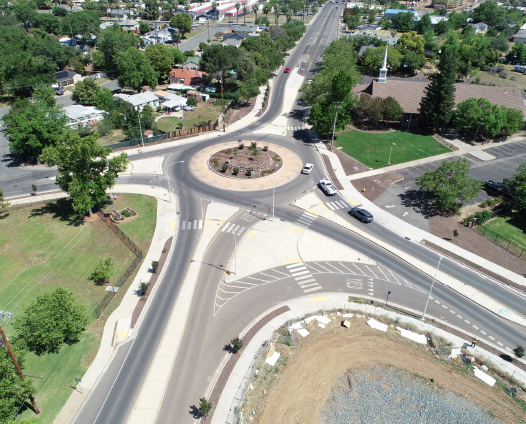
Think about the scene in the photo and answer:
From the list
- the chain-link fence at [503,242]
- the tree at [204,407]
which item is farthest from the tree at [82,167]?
the chain-link fence at [503,242]

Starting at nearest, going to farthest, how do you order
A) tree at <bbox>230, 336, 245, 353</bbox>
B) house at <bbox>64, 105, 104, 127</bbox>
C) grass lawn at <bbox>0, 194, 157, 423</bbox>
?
grass lawn at <bbox>0, 194, 157, 423</bbox> → tree at <bbox>230, 336, 245, 353</bbox> → house at <bbox>64, 105, 104, 127</bbox>

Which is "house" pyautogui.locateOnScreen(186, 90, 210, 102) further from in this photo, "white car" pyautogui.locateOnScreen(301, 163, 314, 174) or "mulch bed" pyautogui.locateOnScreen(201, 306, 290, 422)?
"mulch bed" pyautogui.locateOnScreen(201, 306, 290, 422)

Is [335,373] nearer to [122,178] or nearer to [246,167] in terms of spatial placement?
[246,167]

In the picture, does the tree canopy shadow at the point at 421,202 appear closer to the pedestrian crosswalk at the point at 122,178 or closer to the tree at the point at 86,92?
the pedestrian crosswalk at the point at 122,178

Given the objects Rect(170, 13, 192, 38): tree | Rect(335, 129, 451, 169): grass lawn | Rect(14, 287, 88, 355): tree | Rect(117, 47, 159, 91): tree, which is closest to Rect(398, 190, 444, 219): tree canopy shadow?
Rect(335, 129, 451, 169): grass lawn

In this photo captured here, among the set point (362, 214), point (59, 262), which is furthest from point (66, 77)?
point (362, 214)

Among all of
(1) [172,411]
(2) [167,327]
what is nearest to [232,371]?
(1) [172,411]
